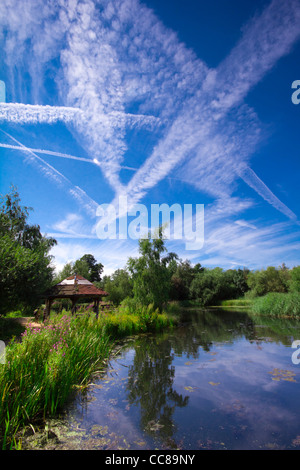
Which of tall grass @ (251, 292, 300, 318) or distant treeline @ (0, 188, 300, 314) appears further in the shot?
tall grass @ (251, 292, 300, 318)

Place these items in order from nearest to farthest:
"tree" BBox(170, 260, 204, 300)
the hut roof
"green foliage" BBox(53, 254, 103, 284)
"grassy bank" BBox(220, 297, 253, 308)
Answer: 1. the hut roof
2. "green foliage" BBox(53, 254, 103, 284)
3. "grassy bank" BBox(220, 297, 253, 308)
4. "tree" BBox(170, 260, 204, 300)

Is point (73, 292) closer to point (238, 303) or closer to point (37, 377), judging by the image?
point (37, 377)

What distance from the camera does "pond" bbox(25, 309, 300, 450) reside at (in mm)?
3533

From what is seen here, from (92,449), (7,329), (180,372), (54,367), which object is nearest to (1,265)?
(7,329)

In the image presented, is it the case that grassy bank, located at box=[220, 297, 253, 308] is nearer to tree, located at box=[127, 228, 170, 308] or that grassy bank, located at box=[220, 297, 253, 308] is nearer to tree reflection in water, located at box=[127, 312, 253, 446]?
tree, located at box=[127, 228, 170, 308]

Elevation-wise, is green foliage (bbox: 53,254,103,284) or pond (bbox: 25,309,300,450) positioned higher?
green foliage (bbox: 53,254,103,284)

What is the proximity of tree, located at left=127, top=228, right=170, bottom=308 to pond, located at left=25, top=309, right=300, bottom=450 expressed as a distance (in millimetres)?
12307

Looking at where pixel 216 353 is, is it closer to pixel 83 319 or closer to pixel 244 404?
pixel 244 404

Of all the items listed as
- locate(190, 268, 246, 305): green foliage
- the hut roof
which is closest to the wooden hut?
the hut roof

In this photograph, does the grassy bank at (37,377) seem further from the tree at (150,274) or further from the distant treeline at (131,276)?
the tree at (150,274)

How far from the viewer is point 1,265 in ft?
39.2

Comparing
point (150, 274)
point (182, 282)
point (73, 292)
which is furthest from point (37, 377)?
point (182, 282)

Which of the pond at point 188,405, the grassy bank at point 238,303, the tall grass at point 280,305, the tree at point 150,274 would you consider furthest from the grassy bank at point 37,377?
the grassy bank at point 238,303

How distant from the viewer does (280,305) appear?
78.4 feet
